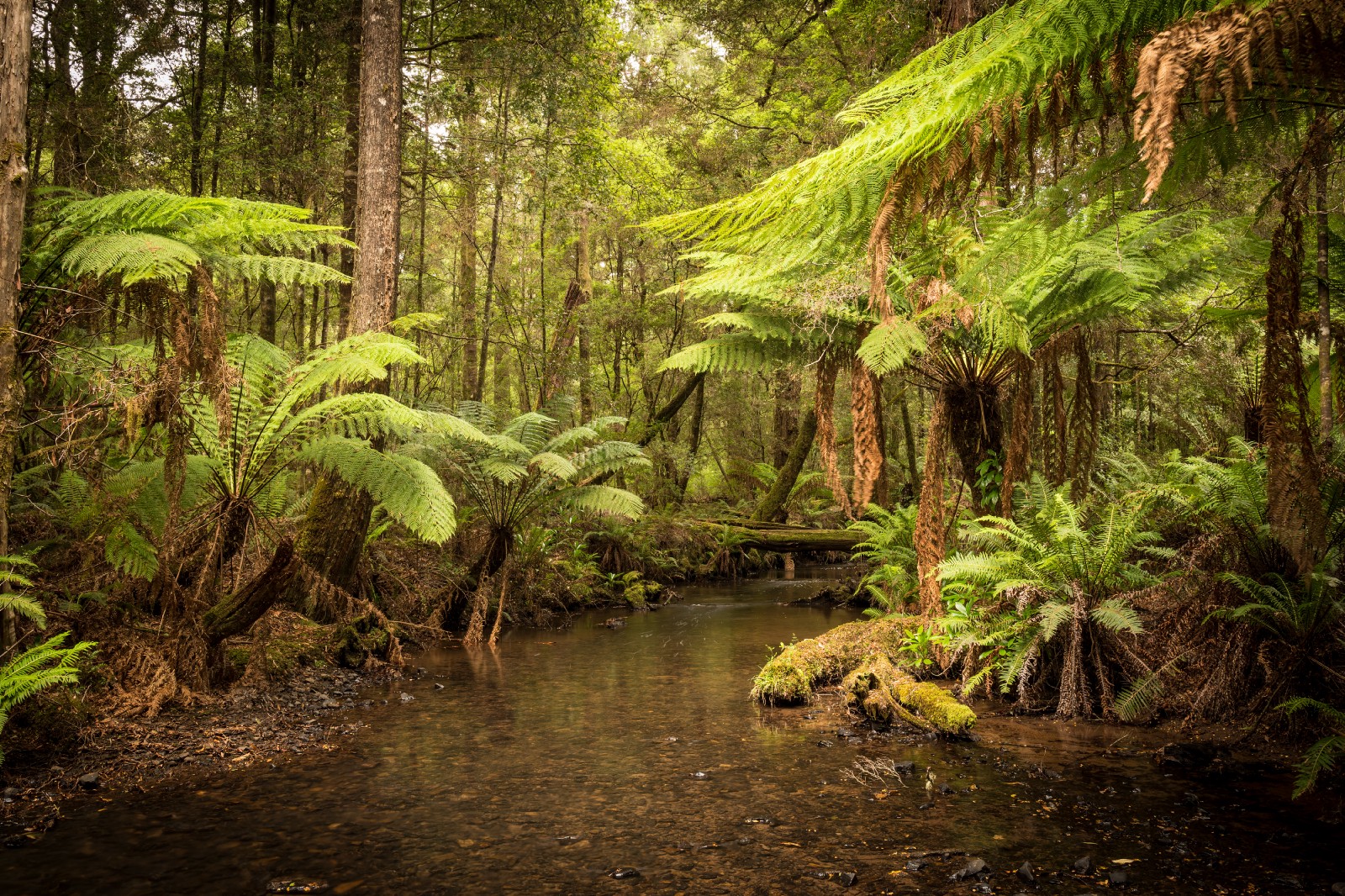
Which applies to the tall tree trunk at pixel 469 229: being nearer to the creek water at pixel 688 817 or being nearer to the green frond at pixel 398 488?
the green frond at pixel 398 488

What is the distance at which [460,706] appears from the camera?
17.5 feet

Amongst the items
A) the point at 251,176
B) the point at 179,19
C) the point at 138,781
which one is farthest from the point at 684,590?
the point at 179,19

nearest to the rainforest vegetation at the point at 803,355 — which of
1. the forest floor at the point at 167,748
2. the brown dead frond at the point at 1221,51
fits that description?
the brown dead frond at the point at 1221,51

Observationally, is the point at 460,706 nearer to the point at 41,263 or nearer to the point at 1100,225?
the point at 41,263

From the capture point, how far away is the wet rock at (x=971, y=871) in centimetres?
276

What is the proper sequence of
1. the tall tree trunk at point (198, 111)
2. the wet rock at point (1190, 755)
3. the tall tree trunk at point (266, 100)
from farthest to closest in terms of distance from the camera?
1. the tall tree trunk at point (266, 100)
2. the tall tree trunk at point (198, 111)
3. the wet rock at point (1190, 755)

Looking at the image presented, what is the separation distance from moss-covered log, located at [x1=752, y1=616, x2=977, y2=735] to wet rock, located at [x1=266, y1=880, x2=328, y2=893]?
3.14 m

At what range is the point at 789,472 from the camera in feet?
45.5

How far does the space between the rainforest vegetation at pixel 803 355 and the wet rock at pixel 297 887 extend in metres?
1.53

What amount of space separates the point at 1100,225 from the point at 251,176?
8.20 m

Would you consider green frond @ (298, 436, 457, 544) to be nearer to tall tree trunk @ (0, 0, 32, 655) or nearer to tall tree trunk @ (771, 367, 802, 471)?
tall tree trunk @ (0, 0, 32, 655)

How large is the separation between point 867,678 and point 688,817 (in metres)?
1.96

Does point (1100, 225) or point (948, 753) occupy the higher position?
point (1100, 225)

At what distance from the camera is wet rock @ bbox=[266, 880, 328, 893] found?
2742 mm
